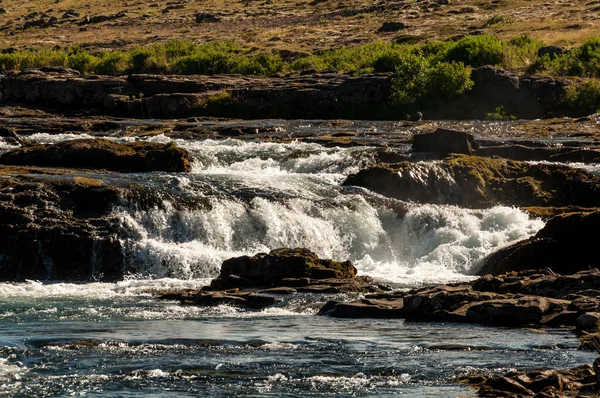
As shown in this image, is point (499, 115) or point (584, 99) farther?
point (584, 99)

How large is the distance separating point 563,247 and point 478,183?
10.4 metres

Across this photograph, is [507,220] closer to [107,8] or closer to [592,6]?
[592,6]

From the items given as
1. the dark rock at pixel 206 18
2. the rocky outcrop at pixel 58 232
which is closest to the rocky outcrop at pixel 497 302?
the rocky outcrop at pixel 58 232

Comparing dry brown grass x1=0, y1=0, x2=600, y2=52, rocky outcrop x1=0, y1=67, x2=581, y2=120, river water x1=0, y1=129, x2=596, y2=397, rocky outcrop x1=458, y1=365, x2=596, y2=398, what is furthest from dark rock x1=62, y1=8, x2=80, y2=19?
rocky outcrop x1=458, y1=365, x2=596, y2=398

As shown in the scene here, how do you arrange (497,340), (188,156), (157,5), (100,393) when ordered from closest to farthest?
1. (100,393)
2. (497,340)
3. (188,156)
4. (157,5)

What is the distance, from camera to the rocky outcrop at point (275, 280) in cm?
2653

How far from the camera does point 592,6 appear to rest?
109 m

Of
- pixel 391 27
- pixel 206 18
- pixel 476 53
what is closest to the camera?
pixel 476 53

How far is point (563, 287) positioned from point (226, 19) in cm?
10114

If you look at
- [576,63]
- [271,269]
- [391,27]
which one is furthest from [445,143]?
[391,27]

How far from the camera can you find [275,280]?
2794 cm

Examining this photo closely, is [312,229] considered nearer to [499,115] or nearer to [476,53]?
[499,115]

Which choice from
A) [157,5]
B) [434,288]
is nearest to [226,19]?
[157,5]

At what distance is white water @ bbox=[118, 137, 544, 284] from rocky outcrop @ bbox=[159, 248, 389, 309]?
11.3 feet
